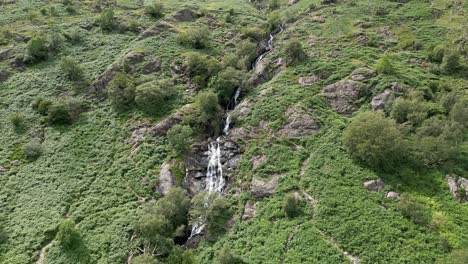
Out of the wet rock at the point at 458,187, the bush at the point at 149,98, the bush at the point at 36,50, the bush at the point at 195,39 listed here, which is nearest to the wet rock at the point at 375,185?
the wet rock at the point at 458,187

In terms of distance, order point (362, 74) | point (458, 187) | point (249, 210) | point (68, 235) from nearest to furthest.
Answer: point (458, 187) → point (68, 235) → point (249, 210) → point (362, 74)

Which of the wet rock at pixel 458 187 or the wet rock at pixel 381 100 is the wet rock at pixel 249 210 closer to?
the wet rock at pixel 458 187

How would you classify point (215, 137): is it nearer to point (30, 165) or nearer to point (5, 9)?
point (30, 165)

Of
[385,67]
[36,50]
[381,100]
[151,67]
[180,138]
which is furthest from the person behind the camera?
[36,50]

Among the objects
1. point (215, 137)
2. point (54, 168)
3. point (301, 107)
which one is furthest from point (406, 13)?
point (54, 168)

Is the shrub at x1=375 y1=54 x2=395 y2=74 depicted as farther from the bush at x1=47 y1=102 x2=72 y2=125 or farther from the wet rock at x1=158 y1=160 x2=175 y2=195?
the bush at x1=47 y1=102 x2=72 y2=125

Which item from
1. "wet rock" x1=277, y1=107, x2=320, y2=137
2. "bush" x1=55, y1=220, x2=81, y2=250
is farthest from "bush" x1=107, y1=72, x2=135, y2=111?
"wet rock" x1=277, y1=107, x2=320, y2=137

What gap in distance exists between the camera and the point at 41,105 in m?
67.8

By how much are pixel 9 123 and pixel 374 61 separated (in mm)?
76665

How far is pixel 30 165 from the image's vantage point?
2290 inches

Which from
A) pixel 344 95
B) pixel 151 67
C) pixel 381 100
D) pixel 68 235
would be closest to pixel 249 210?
pixel 68 235

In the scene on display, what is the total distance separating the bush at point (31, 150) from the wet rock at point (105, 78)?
18857 mm

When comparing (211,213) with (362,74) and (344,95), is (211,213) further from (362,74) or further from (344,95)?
(362,74)

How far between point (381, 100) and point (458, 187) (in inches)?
791
